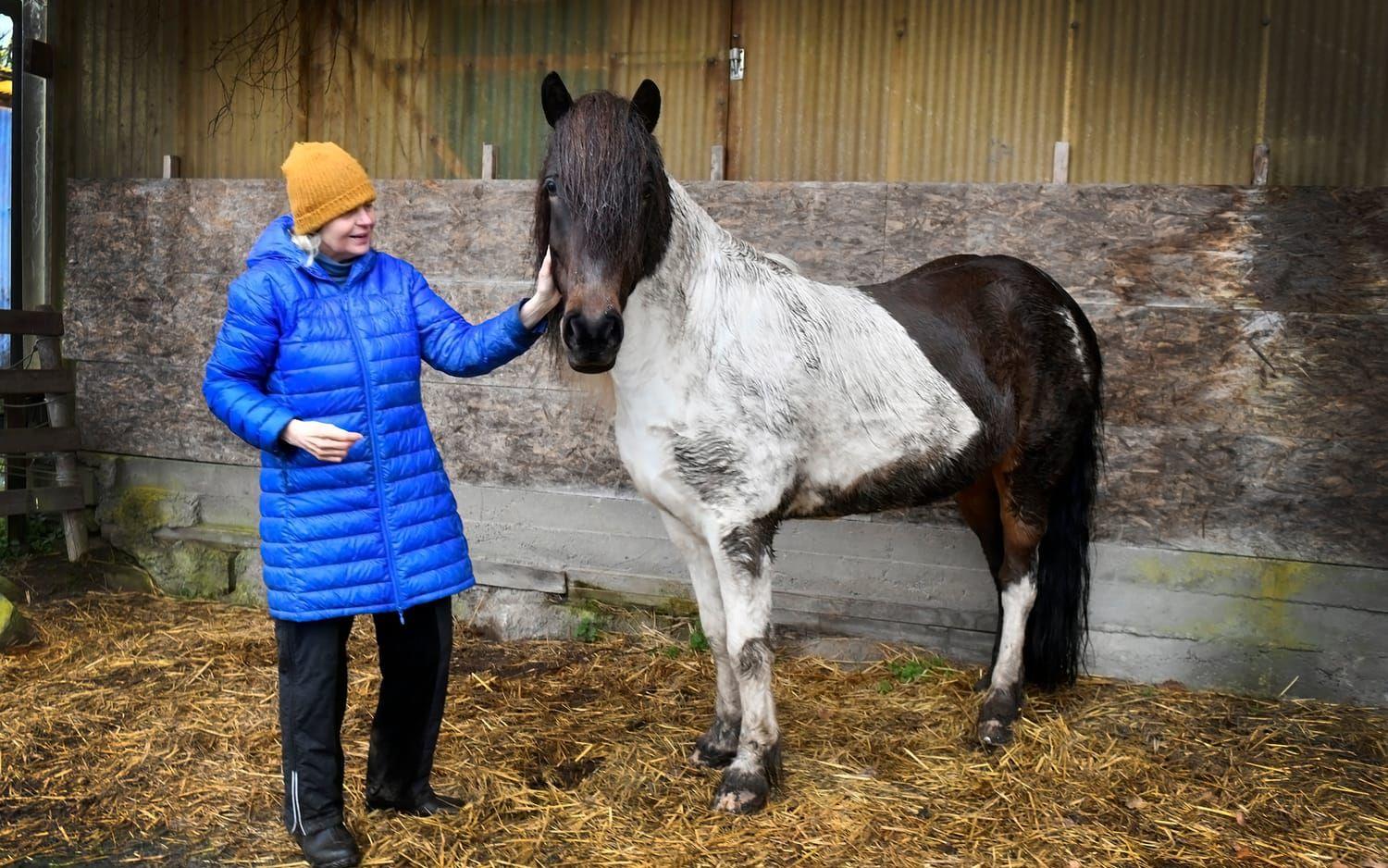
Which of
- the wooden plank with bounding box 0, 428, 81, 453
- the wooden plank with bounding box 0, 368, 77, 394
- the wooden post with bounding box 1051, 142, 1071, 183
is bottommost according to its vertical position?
the wooden plank with bounding box 0, 428, 81, 453

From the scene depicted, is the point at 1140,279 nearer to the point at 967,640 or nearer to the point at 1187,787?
the point at 967,640

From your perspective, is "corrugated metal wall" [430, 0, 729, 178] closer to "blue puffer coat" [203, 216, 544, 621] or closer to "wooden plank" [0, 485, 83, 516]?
"blue puffer coat" [203, 216, 544, 621]

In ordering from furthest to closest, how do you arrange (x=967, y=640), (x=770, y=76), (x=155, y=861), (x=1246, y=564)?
(x=770, y=76) → (x=967, y=640) → (x=1246, y=564) → (x=155, y=861)

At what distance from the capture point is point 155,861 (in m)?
2.92

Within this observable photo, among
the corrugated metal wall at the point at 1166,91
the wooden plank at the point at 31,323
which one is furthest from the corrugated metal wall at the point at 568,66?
the wooden plank at the point at 31,323

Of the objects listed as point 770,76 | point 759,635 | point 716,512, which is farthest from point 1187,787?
point 770,76

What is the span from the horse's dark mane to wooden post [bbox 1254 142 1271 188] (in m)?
2.62

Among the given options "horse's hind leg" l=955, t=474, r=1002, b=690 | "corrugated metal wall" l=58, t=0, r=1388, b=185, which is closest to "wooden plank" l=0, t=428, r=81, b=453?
"corrugated metal wall" l=58, t=0, r=1388, b=185

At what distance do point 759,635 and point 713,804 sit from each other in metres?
0.53

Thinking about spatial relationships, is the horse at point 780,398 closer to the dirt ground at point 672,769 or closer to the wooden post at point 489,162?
the dirt ground at point 672,769

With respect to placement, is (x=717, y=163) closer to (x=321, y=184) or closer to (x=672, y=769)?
(x=321, y=184)

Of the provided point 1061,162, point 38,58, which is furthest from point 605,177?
point 38,58

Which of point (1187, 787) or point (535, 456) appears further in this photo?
point (535, 456)

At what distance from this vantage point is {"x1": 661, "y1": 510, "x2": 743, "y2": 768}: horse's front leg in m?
3.31
